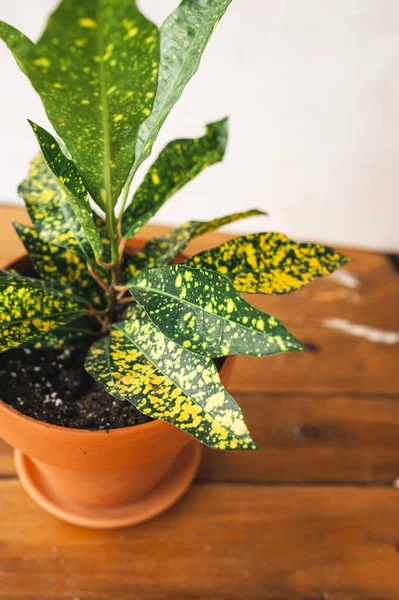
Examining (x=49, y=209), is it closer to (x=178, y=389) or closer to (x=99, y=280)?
(x=99, y=280)

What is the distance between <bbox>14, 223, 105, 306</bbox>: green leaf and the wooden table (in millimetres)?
301

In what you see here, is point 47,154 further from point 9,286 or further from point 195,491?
point 195,491

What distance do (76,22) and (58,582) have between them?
0.61m

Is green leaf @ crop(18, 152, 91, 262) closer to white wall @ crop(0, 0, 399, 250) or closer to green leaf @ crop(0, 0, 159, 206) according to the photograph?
green leaf @ crop(0, 0, 159, 206)

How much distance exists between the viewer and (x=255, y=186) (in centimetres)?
118

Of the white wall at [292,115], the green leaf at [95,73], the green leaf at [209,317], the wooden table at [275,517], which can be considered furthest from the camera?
the white wall at [292,115]

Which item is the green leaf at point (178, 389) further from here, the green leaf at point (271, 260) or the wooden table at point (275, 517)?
the wooden table at point (275, 517)

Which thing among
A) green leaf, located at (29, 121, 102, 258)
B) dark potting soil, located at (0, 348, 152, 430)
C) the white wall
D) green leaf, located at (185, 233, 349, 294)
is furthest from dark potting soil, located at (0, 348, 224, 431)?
the white wall

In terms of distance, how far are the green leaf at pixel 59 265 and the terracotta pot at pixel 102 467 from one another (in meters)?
0.06

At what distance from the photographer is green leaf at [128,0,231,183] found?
0.46m

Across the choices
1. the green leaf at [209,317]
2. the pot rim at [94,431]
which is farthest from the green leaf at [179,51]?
the pot rim at [94,431]

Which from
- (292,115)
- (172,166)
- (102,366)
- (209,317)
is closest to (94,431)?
(102,366)

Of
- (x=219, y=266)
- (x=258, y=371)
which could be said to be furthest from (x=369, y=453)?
(x=219, y=266)

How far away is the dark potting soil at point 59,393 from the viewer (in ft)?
1.93
